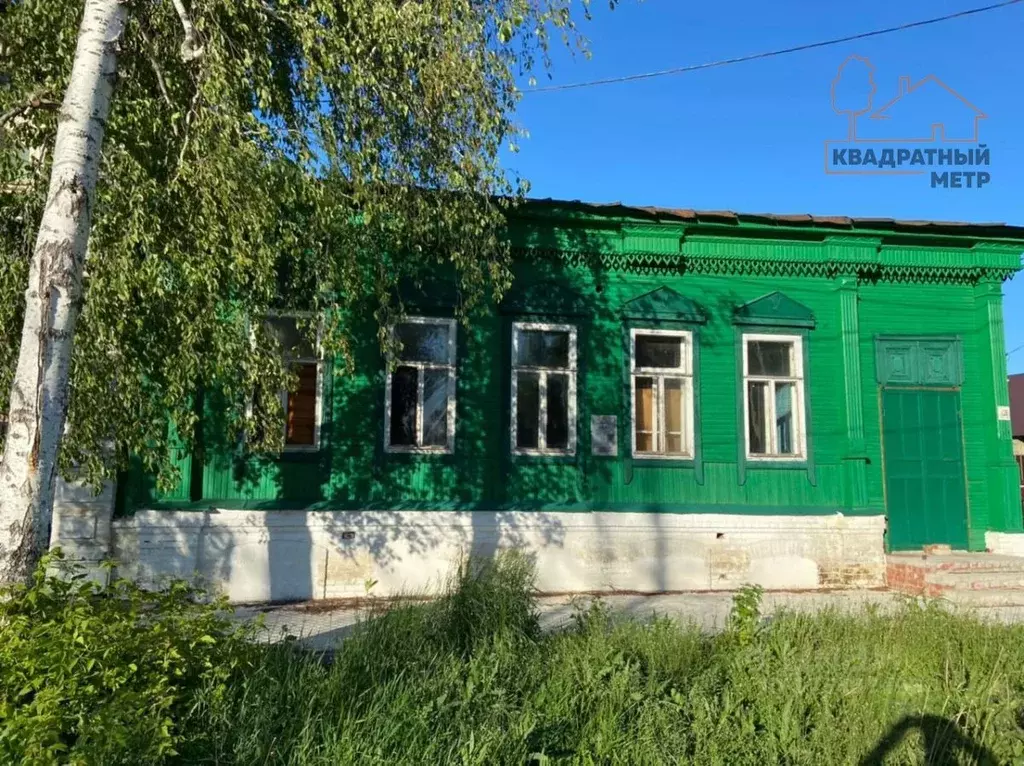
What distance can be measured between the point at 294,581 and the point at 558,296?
14.6 feet

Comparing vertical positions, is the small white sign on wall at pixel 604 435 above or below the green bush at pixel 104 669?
above

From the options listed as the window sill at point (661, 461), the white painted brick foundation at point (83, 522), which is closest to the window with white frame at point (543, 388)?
the window sill at point (661, 461)

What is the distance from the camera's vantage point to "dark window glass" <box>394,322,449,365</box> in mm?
8336

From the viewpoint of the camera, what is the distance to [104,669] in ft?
9.53

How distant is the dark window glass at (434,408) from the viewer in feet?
27.3

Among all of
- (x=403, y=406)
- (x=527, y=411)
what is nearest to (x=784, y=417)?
(x=527, y=411)

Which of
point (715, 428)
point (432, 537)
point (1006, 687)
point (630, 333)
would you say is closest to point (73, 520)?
point (432, 537)

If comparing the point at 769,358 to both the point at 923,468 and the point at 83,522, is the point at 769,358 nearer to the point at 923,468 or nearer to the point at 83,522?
the point at 923,468

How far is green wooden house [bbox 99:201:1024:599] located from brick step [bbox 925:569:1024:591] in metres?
0.76

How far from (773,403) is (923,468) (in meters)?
2.09

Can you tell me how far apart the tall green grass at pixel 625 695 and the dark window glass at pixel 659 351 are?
4433mm

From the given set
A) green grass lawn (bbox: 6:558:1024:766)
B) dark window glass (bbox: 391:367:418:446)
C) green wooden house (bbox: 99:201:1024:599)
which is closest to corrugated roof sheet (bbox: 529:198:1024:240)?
green wooden house (bbox: 99:201:1024:599)

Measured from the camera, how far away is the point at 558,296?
8.66 metres

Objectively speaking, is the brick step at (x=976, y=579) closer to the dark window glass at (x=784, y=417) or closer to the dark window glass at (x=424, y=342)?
the dark window glass at (x=784, y=417)
